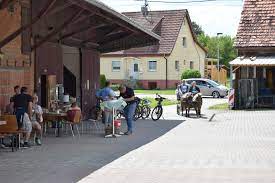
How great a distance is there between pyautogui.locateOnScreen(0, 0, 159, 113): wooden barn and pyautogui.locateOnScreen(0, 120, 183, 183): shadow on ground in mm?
2515

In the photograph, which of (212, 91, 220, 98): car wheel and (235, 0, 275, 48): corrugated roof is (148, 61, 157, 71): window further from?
(235, 0, 275, 48): corrugated roof

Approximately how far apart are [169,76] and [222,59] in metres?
40.2

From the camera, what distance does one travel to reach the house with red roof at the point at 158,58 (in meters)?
67.6

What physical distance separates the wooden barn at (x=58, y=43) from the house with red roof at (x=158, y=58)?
118 ft

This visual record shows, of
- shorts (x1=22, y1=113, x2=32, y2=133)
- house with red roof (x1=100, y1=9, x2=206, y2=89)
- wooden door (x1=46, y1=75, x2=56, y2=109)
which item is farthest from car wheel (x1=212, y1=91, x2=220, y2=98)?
shorts (x1=22, y1=113, x2=32, y2=133)

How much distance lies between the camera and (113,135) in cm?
1980

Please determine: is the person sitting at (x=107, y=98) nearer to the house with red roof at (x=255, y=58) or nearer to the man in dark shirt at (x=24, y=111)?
the man in dark shirt at (x=24, y=111)

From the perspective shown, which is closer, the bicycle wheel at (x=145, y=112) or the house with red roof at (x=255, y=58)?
the bicycle wheel at (x=145, y=112)

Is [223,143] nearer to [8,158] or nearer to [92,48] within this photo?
[8,158]

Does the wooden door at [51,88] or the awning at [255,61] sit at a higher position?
the awning at [255,61]

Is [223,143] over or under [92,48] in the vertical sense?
under

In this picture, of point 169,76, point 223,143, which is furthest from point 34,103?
point 169,76

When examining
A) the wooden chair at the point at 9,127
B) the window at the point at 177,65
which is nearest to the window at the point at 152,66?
the window at the point at 177,65

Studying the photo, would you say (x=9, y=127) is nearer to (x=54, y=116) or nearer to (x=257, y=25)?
(x=54, y=116)
